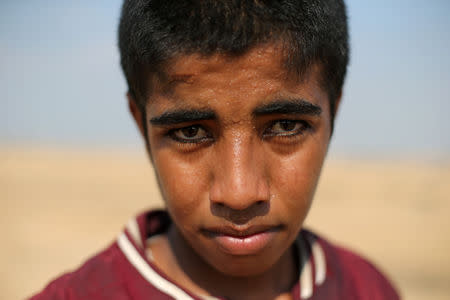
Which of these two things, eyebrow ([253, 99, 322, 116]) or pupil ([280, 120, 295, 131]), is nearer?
eyebrow ([253, 99, 322, 116])

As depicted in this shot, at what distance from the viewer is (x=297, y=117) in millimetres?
1656

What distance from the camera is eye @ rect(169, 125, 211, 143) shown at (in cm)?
163

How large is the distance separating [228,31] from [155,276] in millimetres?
971

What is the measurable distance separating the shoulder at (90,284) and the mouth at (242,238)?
0.43 m

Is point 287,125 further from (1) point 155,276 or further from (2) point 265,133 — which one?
(1) point 155,276

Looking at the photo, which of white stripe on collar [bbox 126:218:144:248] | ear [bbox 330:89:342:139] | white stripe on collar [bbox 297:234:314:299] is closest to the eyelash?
ear [bbox 330:89:342:139]

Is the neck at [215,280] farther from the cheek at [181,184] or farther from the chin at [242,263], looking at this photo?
the cheek at [181,184]

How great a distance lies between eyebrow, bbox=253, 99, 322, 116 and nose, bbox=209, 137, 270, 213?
0.11 m

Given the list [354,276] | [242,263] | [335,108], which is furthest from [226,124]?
[354,276]

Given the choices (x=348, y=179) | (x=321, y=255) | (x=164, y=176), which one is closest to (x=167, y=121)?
(x=164, y=176)

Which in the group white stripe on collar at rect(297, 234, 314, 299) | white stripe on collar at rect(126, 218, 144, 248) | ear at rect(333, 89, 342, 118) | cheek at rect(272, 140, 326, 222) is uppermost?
A: ear at rect(333, 89, 342, 118)

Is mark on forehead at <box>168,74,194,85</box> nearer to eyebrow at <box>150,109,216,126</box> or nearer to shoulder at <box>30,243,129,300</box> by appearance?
eyebrow at <box>150,109,216,126</box>

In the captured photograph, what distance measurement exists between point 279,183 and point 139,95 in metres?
0.68

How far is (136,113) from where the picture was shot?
198 cm
